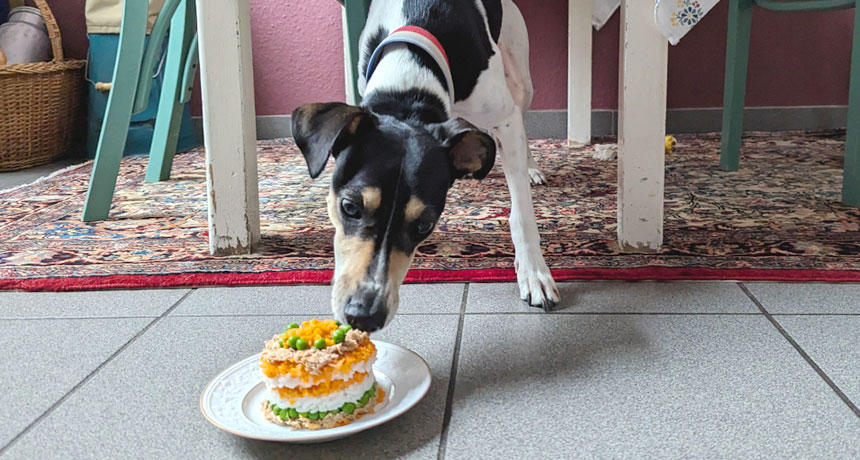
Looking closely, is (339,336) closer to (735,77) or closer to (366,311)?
(366,311)

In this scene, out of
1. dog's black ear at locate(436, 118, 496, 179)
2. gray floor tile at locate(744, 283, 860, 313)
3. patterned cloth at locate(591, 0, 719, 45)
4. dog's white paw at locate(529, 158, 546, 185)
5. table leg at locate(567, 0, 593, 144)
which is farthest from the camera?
table leg at locate(567, 0, 593, 144)

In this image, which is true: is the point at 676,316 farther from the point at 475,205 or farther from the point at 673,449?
the point at 475,205

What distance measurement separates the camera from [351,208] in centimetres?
121

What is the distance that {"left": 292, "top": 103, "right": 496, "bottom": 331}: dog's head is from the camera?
113cm

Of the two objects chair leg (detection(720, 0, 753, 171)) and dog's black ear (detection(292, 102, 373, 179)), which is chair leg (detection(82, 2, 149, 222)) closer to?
dog's black ear (detection(292, 102, 373, 179))

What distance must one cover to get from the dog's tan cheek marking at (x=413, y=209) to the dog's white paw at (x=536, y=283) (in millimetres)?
401

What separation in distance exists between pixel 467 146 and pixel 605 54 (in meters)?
2.60

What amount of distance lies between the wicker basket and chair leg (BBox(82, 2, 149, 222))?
116 centimetres

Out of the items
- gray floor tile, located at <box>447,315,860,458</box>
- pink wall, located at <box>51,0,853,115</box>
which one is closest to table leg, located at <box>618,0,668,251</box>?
gray floor tile, located at <box>447,315,860,458</box>

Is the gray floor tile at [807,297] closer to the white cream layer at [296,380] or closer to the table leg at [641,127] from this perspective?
the table leg at [641,127]

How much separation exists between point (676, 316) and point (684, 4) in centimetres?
68

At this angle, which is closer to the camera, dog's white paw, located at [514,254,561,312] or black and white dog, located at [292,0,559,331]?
black and white dog, located at [292,0,559,331]

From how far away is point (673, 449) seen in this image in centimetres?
93

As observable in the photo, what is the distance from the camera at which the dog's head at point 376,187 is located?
1127 millimetres
